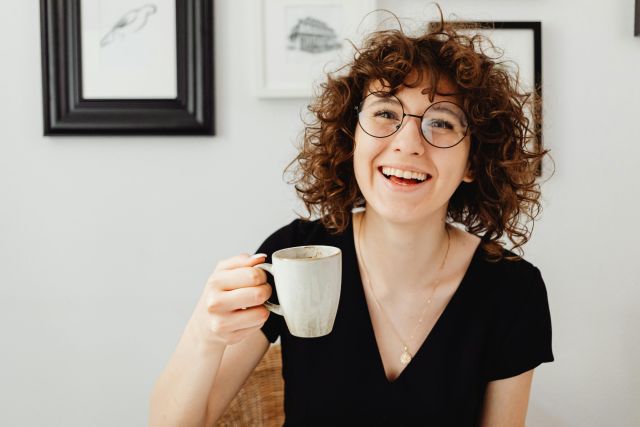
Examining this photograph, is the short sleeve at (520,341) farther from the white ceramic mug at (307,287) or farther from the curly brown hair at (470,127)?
the white ceramic mug at (307,287)

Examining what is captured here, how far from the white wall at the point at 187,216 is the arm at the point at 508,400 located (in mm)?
585

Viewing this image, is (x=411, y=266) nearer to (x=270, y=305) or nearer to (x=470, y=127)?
(x=470, y=127)

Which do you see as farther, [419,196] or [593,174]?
[593,174]

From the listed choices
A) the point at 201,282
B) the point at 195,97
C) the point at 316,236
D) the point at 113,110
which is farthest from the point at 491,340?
the point at 113,110

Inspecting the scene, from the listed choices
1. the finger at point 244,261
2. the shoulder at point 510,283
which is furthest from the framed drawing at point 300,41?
the finger at point 244,261

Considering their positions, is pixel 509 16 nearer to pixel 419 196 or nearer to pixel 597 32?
pixel 597 32

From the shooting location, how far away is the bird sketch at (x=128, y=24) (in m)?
1.58

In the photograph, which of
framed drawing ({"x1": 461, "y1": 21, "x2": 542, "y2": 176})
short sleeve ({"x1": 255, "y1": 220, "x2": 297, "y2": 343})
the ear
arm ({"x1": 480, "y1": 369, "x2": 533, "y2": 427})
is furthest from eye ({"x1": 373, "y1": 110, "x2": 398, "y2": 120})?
framed drawing ({"x1": 461, "y1": 21, "x2": 542, "y2": 176})

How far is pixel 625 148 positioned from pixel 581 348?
589mm

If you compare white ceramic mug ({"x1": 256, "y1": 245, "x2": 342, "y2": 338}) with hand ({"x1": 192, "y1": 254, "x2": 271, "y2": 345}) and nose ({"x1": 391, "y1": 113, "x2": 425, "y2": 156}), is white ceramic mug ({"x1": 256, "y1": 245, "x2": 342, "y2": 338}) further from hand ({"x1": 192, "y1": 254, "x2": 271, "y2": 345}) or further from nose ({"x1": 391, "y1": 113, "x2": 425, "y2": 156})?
nose ({"x1": 391, "y1": 113, "x2": 425, "y2": 156})

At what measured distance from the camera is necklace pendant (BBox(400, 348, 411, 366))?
1.14 meters

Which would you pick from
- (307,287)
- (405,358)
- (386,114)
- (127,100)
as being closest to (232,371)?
(405,358)

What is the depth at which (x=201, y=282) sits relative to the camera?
1667mm

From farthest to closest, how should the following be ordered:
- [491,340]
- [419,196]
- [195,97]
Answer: [195,97], [491,340], [419,196]
